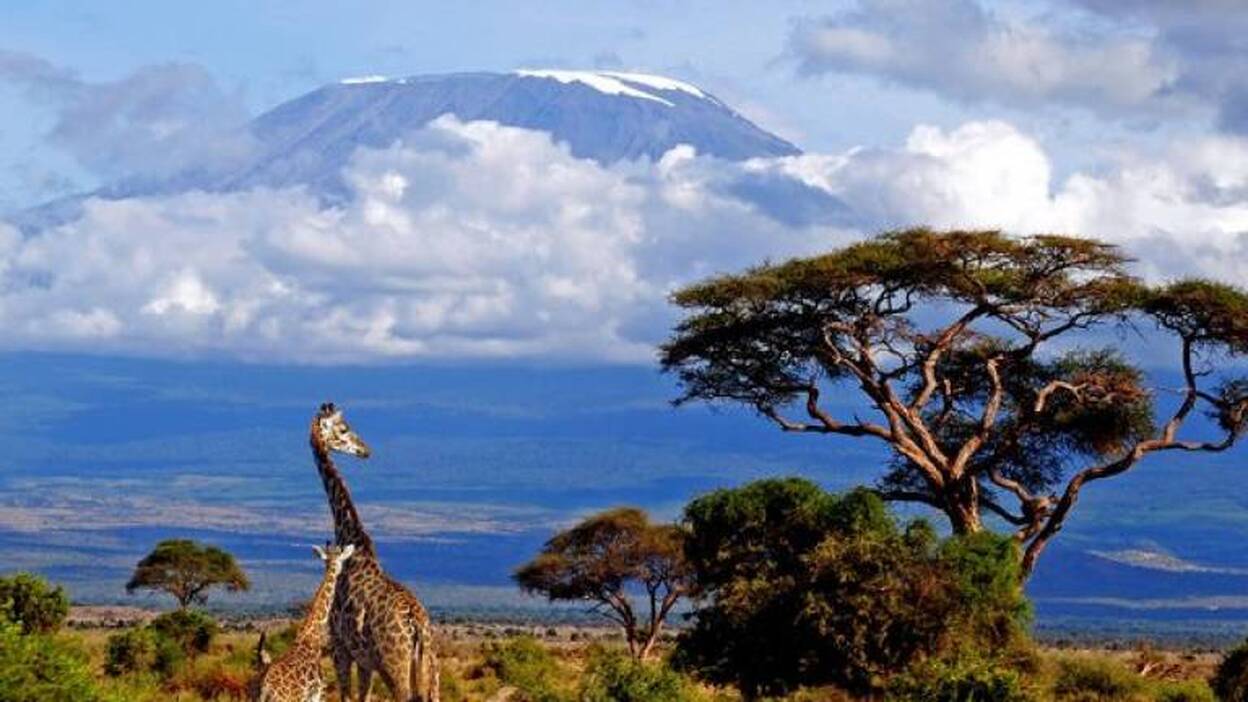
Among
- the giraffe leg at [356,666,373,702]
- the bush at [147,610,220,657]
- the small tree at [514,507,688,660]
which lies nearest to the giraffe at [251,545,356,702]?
the giraffe leg at [356,666,373,702]

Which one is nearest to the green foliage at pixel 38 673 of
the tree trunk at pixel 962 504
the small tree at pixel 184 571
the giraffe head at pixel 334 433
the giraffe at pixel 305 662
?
the giraffe at pixel 305 662

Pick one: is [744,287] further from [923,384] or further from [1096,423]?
[1096,423]

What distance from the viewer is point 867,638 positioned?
29.9m

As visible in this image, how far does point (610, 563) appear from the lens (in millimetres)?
57562

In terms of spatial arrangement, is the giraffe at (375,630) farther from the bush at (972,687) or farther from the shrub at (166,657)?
the shrub at (166,657)

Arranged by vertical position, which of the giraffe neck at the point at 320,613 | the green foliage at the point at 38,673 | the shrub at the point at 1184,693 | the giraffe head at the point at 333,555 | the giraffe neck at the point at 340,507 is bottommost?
the shrub at the point at 1184,693

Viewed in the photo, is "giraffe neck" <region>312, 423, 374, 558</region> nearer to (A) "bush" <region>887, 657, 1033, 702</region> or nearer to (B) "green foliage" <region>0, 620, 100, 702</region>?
(B) "green foliage" <region>0, 620, 100, 702</region>

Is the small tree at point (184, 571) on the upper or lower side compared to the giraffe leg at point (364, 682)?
upper

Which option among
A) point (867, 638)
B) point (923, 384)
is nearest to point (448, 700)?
point (867, 638)

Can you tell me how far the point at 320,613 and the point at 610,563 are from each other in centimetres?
3552

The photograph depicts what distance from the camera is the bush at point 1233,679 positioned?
35.1 m

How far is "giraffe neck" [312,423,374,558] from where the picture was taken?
79.0 feet

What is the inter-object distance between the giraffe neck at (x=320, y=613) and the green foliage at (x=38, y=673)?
7.63 ft

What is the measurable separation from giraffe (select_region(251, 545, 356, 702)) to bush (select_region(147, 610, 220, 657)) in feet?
77.5
